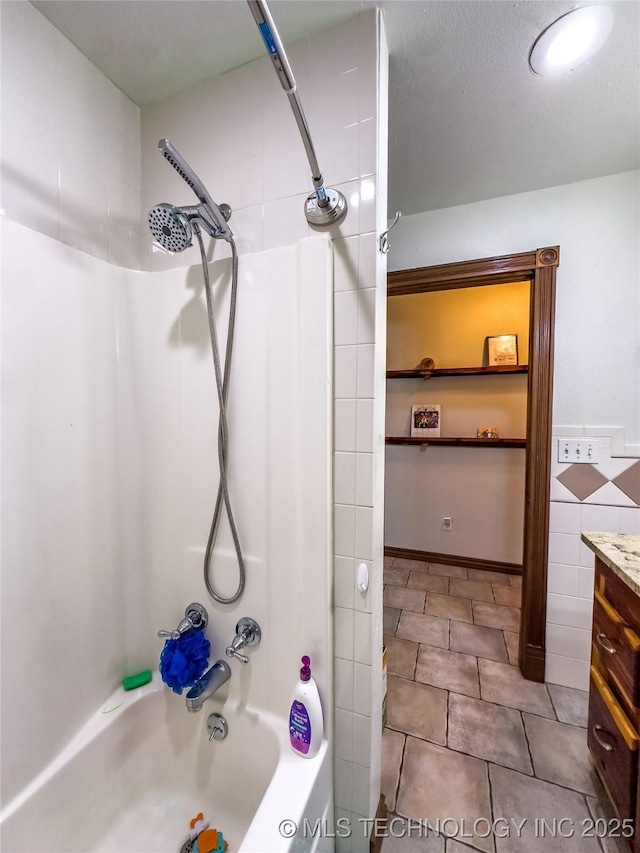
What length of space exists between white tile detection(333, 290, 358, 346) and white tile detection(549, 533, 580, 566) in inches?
59.1

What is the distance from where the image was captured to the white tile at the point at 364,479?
904 mm

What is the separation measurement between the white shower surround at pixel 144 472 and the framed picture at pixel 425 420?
86.1 inches

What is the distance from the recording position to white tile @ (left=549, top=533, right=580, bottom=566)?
5.19 ft

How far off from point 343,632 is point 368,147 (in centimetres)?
136

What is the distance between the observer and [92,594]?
103 centimetres

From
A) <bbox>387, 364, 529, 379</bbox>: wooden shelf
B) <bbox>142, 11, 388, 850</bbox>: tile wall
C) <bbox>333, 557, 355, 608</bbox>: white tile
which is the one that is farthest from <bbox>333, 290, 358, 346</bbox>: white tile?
<bbox>387, 364, 529, 379</bbox>: wooden shelf

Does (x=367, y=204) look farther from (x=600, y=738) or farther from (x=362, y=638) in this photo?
(x=600, y=738)

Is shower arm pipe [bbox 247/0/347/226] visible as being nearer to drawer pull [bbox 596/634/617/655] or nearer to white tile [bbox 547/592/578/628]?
drawer pull [bbox 596/634/617/655]

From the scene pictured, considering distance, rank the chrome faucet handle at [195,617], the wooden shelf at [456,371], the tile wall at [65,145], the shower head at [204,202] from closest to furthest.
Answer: the shower head at [204,202], the tile wall at [65,145], the chrome faucet handle at [195,617], the wooden shelf at [456,371]

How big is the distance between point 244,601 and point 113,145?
63.4 inches

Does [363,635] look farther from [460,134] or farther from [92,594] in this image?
[460,134]

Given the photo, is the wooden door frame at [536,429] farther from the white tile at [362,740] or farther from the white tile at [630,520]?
the white tile at [362,740]

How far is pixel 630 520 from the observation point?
151 cm

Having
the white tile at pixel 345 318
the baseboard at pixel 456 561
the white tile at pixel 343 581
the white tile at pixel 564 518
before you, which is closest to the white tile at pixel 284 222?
the white tile at pixel 345 318
